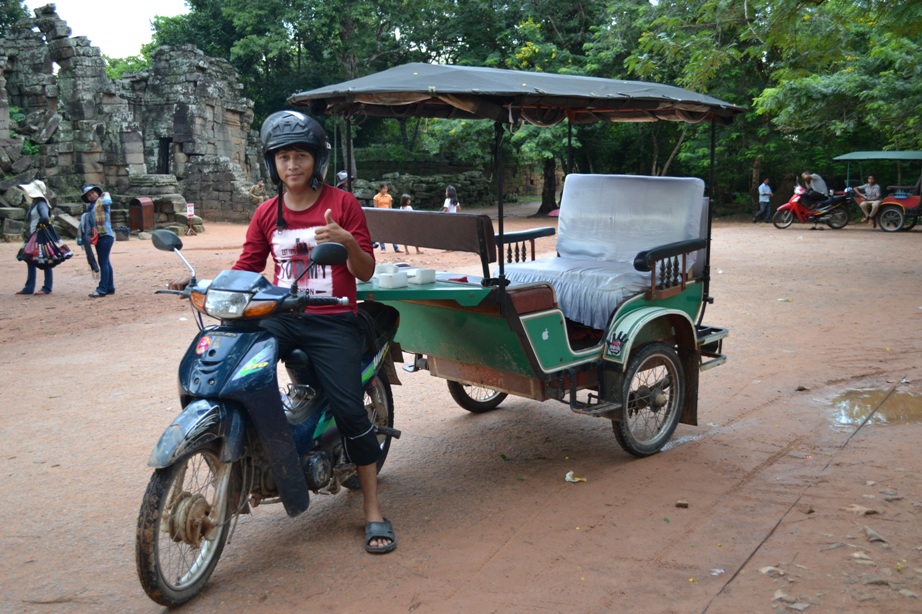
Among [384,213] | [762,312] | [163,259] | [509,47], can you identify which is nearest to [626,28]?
[509,47]

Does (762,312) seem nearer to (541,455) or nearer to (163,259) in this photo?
(541,455)

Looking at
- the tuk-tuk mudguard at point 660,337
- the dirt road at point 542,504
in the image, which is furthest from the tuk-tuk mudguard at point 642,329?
the dirt road at point 542,504

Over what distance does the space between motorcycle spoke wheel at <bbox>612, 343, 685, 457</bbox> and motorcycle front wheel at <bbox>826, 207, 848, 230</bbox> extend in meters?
19.8

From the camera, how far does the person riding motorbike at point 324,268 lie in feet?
11.8

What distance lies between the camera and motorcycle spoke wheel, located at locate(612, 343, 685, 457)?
16.0 ft

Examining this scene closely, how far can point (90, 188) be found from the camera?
38.9 ft

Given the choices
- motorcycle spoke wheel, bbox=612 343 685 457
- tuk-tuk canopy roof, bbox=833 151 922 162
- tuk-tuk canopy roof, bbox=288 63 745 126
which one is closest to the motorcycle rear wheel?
motorcycle spoke wheel, bbox=612 343 685 457

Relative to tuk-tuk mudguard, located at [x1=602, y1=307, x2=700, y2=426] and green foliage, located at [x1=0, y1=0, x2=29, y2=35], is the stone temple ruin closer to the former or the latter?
green foliage, located at [x1=0, y1=0, x2=29, y2=35]

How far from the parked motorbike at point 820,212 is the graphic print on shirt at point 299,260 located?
21880 millimetres

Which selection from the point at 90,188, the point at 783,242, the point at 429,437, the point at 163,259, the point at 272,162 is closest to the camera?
the point at 272,162

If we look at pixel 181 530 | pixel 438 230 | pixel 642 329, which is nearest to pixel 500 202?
pixel 438 230

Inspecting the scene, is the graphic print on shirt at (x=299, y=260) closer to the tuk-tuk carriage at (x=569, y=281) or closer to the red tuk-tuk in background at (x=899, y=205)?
the tuk-tuk carriage at (x=569, y=281)

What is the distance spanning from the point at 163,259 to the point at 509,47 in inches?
668

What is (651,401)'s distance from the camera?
16.8 ft
